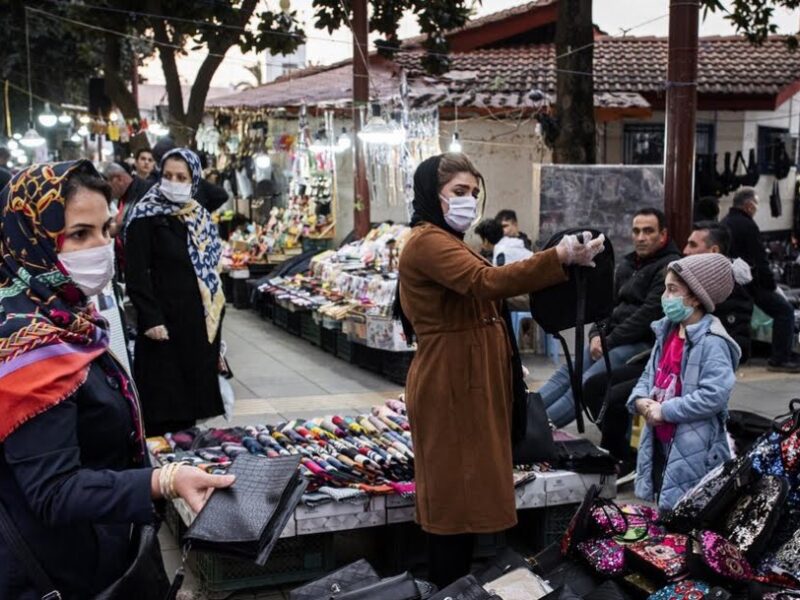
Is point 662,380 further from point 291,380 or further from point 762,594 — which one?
point 291,380

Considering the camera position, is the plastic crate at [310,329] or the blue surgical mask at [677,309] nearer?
the blue surgical mask at [677,309]

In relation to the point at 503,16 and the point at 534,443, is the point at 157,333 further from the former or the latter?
the point at 503,16

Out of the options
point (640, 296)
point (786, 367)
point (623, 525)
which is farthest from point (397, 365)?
point (623, 525)

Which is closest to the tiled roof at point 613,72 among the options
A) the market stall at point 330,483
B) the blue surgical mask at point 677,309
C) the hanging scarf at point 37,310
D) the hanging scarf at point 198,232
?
the hanging scarf at point 198,232

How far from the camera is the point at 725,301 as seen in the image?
270 inches

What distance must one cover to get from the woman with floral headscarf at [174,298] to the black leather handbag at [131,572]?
11.7ft

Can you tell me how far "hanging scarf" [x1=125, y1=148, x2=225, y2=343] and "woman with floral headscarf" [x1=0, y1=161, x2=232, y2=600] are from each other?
143 inches

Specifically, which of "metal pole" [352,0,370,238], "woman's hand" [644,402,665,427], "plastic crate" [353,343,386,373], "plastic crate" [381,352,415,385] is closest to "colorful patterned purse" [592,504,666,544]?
"woman's hand" [644,402,665,427]

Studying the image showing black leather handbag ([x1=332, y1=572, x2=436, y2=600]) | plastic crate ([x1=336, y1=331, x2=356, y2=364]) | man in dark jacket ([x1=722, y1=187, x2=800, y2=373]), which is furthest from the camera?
plastic crate ([x1=336, y1=331, x2=356, y2=364])

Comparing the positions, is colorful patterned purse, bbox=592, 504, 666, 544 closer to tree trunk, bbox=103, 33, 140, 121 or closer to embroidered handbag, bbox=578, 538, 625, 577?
embroidered handbag, bbox=578, 538, 625, 577

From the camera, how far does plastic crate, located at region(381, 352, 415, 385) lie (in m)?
9.19

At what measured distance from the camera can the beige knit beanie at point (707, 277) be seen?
473cm

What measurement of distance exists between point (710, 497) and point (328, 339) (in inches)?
280

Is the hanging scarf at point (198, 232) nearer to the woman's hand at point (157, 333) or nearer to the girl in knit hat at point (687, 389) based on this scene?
the woman's hand at point (157, 333)
